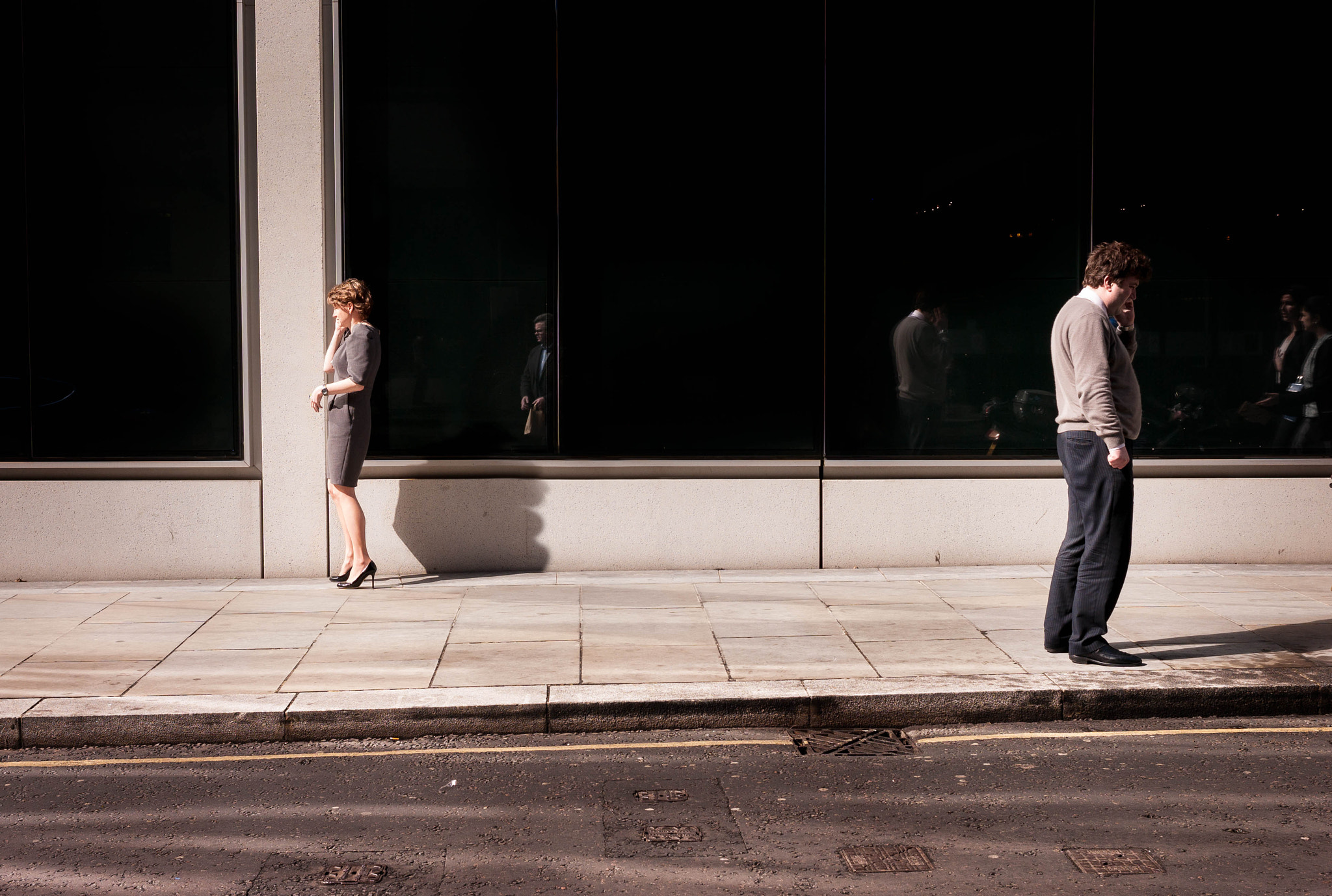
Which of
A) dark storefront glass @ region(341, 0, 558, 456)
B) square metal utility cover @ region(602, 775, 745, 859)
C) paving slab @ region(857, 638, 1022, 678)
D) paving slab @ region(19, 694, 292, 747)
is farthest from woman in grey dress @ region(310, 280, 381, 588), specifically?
square metal utility cover @ region(602, 775, 745, 859)

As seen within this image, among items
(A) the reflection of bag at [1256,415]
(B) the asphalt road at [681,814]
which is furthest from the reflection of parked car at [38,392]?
(A) the reflection of bag at [1256,415]

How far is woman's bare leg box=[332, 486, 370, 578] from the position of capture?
7.75 m

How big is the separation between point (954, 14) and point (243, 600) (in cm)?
624

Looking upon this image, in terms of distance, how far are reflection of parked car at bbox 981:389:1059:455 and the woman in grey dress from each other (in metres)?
4.32

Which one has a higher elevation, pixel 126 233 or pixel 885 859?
pixel 126 233

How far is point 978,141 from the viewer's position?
8461 millimetres

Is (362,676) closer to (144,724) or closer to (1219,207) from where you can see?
(144,724)

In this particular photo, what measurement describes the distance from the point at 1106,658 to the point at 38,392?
699 cm

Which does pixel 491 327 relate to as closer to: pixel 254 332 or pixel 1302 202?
pixel 254 332

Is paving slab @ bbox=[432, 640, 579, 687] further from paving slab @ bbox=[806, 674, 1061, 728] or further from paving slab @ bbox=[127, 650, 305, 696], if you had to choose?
paving slab @ bbox=[806, 674, 1061, 728]

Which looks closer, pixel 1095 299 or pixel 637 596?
pixel 1095 299

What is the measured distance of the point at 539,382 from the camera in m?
8.36

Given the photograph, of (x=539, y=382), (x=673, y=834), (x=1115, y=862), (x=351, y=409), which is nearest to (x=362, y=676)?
(x=673, y=834)

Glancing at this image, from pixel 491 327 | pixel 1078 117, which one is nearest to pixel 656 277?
pixel 491 327
